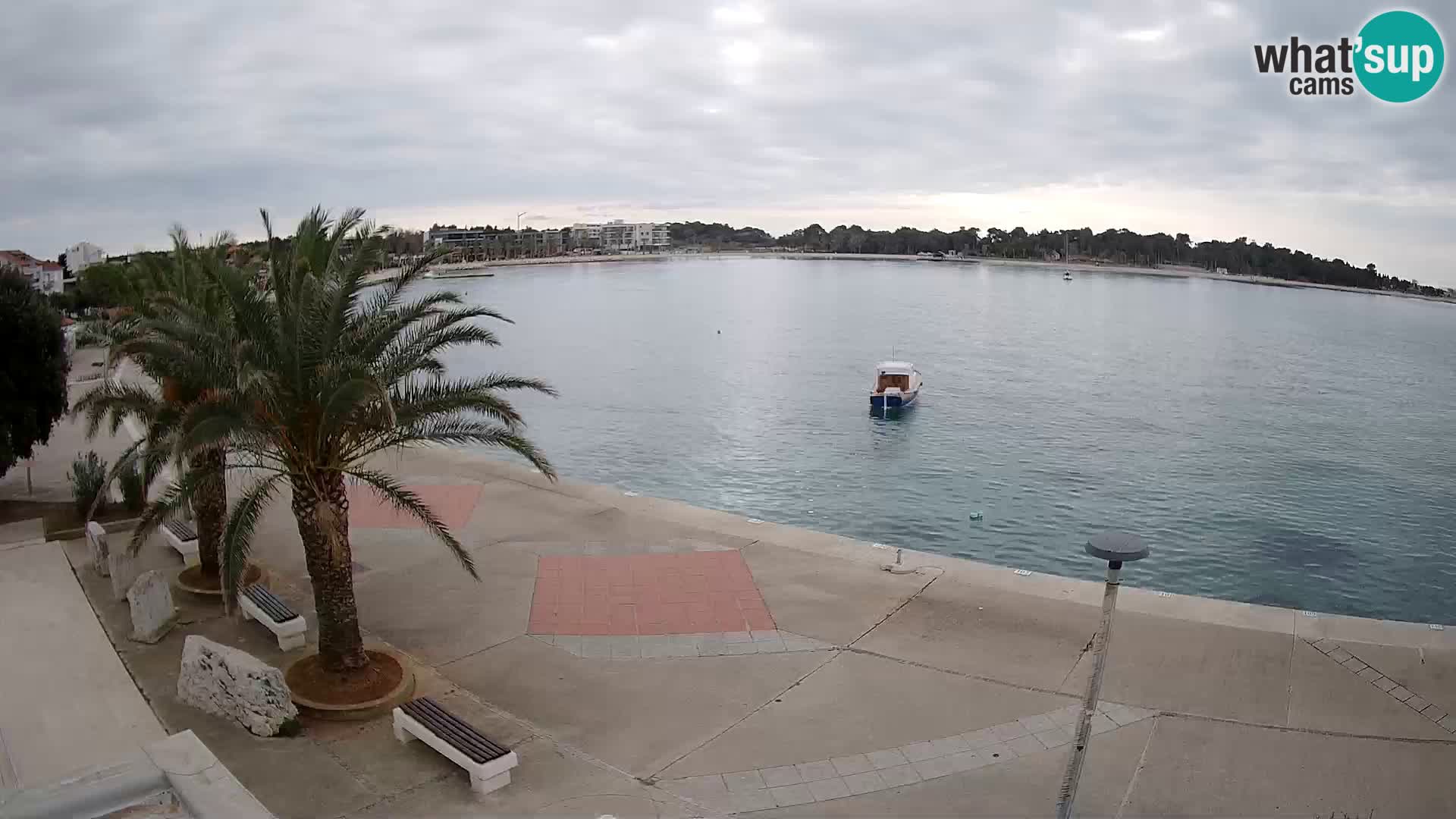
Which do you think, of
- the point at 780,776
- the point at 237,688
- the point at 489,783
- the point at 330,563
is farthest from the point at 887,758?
the point at 237,688

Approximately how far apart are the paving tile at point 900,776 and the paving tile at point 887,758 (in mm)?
57

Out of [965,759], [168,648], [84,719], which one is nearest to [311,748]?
[84,719]

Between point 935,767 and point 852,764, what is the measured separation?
0.74 metres

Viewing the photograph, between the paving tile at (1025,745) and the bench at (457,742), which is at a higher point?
the bench at (457,742)

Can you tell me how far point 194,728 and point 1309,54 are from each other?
20748 mm

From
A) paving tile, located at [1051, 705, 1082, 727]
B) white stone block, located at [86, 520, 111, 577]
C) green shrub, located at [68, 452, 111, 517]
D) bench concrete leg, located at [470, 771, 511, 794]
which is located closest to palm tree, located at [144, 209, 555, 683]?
bench concrete leg, located at [470, 771, 511, 794]

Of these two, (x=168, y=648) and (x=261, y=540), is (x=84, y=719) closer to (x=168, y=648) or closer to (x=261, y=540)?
(x=168, y=648)

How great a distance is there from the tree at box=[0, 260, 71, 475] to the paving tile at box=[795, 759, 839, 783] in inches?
605

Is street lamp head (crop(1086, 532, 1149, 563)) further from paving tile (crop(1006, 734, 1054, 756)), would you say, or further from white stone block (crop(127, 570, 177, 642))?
white stone block (crop(127, 570, 177, 642))

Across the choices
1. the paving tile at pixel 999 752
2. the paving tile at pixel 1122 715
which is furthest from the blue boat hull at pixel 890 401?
the paving tile at pixel 999 752

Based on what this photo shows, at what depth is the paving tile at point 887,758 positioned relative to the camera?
8.82m

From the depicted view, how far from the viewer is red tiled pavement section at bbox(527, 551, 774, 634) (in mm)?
12242

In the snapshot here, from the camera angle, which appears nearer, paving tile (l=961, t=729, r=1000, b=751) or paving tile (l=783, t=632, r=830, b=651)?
paving tile (l=961, t=729, r=1000, b=751)

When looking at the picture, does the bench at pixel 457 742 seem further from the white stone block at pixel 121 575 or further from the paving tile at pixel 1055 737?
the white stone block at pixel 121 575
